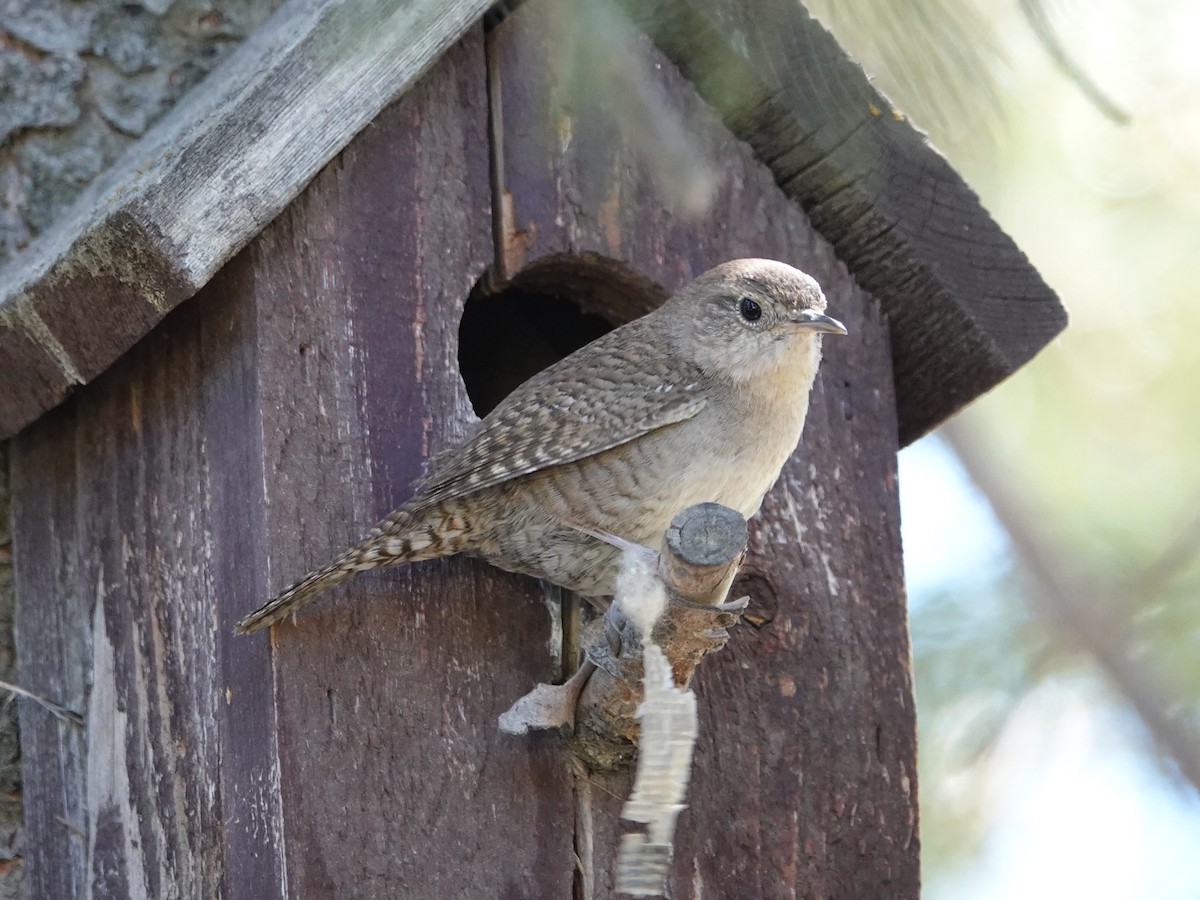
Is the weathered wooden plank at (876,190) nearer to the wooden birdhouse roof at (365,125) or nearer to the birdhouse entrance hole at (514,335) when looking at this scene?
the wooden birdhouse roof at (365,125)

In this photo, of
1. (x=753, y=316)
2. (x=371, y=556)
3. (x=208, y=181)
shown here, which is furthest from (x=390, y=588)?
(x=753, y=316)

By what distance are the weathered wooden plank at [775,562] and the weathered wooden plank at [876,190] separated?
0.06m

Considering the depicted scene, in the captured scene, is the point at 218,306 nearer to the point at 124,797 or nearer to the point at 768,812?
the point at 124,797

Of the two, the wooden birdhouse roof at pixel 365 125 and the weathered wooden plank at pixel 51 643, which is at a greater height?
the wooden birdhouse roof at pixel 365 125

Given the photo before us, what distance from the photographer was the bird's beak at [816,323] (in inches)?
123

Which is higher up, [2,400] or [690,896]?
[2,400]

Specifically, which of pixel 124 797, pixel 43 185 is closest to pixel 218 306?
pixel 124 797

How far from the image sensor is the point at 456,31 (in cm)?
312

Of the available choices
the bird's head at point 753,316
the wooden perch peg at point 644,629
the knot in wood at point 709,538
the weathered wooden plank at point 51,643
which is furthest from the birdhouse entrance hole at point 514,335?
the knot in wood at point 709,538

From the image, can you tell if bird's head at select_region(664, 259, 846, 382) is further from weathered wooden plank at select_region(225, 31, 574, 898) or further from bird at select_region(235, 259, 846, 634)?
weathered wooden plank at select_region(225, 31, 574, 898)

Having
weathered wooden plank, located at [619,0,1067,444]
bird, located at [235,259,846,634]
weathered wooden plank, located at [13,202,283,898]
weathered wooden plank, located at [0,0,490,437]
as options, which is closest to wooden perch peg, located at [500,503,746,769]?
bird, located at [235,259,846,634]

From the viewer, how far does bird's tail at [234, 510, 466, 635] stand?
8.81 feet

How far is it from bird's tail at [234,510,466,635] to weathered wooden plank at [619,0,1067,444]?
1.10 meters

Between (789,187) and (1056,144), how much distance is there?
2.37 ft
